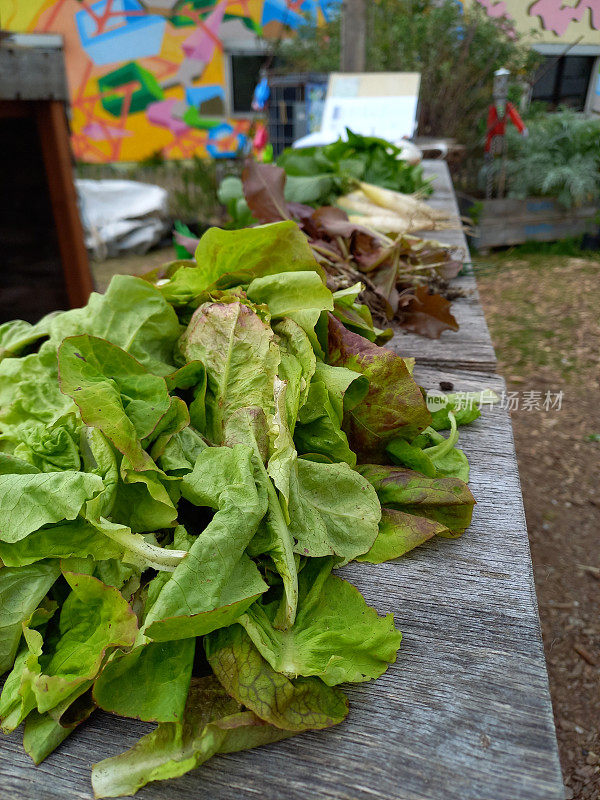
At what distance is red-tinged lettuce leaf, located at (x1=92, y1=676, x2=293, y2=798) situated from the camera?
2.85 ft

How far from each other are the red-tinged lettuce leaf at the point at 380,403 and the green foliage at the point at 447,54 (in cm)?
869

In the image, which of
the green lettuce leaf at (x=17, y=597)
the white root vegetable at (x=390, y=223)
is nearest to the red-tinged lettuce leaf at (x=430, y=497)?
the green lettuce leaf at (x=17, y=597)

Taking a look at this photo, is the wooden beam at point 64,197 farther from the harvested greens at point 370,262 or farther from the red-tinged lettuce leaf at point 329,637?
the red-tinged lettuce leaf at point 329,637

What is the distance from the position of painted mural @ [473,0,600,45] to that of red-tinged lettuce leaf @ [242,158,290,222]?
340 inches

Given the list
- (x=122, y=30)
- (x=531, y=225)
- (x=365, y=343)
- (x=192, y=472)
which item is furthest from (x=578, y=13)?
(x=192, y=472)

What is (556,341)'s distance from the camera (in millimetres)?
5590

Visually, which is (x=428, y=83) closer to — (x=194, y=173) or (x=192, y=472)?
(x=194, y=173)

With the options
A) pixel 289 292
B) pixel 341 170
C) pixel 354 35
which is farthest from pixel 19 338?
pixel 354 35

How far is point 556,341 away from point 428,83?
18.0 ft

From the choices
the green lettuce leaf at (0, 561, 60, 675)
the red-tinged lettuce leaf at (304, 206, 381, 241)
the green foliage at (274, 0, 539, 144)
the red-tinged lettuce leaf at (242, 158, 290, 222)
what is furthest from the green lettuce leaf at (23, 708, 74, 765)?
the green foliage at (274, 0, 539, 144)

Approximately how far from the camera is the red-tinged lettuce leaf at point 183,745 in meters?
0.87

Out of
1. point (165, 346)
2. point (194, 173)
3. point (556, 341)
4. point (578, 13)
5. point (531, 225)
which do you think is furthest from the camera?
point (194, 173)

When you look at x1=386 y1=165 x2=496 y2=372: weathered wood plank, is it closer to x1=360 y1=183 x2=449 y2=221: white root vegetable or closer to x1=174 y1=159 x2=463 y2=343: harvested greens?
x1=174 y1=159 x2=463 y2=343: harvested greens

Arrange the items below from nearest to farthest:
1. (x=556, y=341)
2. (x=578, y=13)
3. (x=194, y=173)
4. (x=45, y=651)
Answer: (x=45, y=651)
(x=556, y=341)
(x=578, y=13)
(x=194, y=173)
